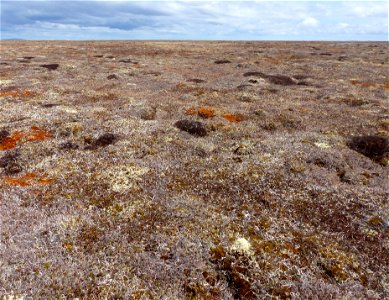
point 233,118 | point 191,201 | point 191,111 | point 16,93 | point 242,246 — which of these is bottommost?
point 242,246

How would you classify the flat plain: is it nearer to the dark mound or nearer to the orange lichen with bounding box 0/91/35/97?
the dark mound

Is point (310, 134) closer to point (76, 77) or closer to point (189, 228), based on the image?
point (189, 228)

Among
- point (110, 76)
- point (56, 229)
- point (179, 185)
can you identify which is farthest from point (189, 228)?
point (110, 76)

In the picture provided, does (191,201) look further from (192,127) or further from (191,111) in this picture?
(191,111)

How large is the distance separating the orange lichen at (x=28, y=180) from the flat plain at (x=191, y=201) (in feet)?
0.30

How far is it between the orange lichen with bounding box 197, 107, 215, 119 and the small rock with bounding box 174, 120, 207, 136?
2.77 meters

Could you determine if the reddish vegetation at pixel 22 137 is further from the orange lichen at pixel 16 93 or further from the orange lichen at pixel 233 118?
the orange lichen at pixel 233 118

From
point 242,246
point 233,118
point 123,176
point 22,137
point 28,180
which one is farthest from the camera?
point 233,118

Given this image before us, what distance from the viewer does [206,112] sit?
28000mm

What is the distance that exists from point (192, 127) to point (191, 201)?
35.2 feet

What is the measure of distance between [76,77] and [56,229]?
39.1 metres

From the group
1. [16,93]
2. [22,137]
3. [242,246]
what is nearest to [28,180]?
[22,137]

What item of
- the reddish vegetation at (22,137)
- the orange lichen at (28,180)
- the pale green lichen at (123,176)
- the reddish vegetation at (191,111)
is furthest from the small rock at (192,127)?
the orange lichen at (28,180)

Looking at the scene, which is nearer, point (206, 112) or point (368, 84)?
point (206, 112)
